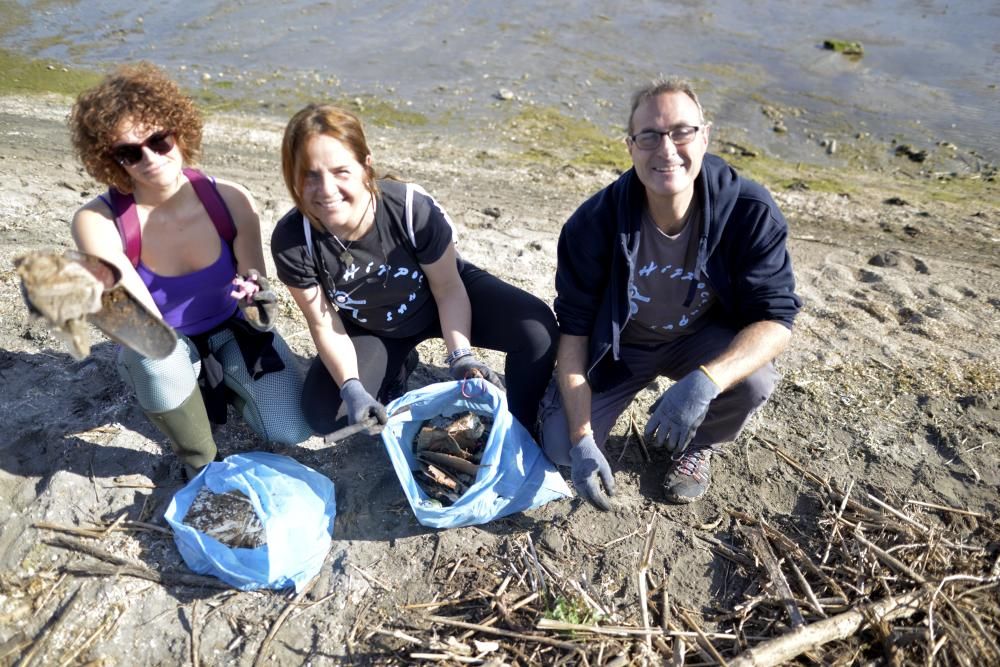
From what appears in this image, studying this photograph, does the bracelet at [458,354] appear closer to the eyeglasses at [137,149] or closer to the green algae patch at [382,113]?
the eyeglasses at [137,149]

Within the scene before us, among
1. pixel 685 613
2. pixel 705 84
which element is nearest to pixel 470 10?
pixel 705 84

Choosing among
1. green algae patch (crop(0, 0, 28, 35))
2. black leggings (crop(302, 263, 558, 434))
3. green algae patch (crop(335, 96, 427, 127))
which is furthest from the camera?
green algae patch (crop(0, 0, 28, 35))

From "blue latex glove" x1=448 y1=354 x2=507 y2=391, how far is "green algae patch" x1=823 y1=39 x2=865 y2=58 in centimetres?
978

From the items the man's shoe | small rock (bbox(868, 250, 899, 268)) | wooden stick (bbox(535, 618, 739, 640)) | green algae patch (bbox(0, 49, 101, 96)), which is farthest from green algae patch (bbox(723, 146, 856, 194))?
green algae patch (bbox(0, 49, 101, 96))

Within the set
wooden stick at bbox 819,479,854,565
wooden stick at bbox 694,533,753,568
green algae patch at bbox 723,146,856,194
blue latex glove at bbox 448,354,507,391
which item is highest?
blue latex glove at bbox 448,354,507,391

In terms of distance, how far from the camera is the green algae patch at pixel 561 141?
22.7 ft

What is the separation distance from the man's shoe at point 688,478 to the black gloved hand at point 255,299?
1.69m

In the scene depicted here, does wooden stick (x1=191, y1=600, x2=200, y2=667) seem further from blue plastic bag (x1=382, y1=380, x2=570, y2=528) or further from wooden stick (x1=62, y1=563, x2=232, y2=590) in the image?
blue plastic bag (x1=382, y1=380, x2=570, y2=528)

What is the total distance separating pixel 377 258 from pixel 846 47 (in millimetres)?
10100

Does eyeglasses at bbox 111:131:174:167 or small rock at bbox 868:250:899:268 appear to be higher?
eyeglasses at bbox 111:131:174:167

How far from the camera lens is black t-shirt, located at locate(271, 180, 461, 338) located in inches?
104

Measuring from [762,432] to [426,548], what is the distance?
5.10 ft

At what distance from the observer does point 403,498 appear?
2.75 metres

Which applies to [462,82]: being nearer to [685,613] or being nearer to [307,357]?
[307,357]
